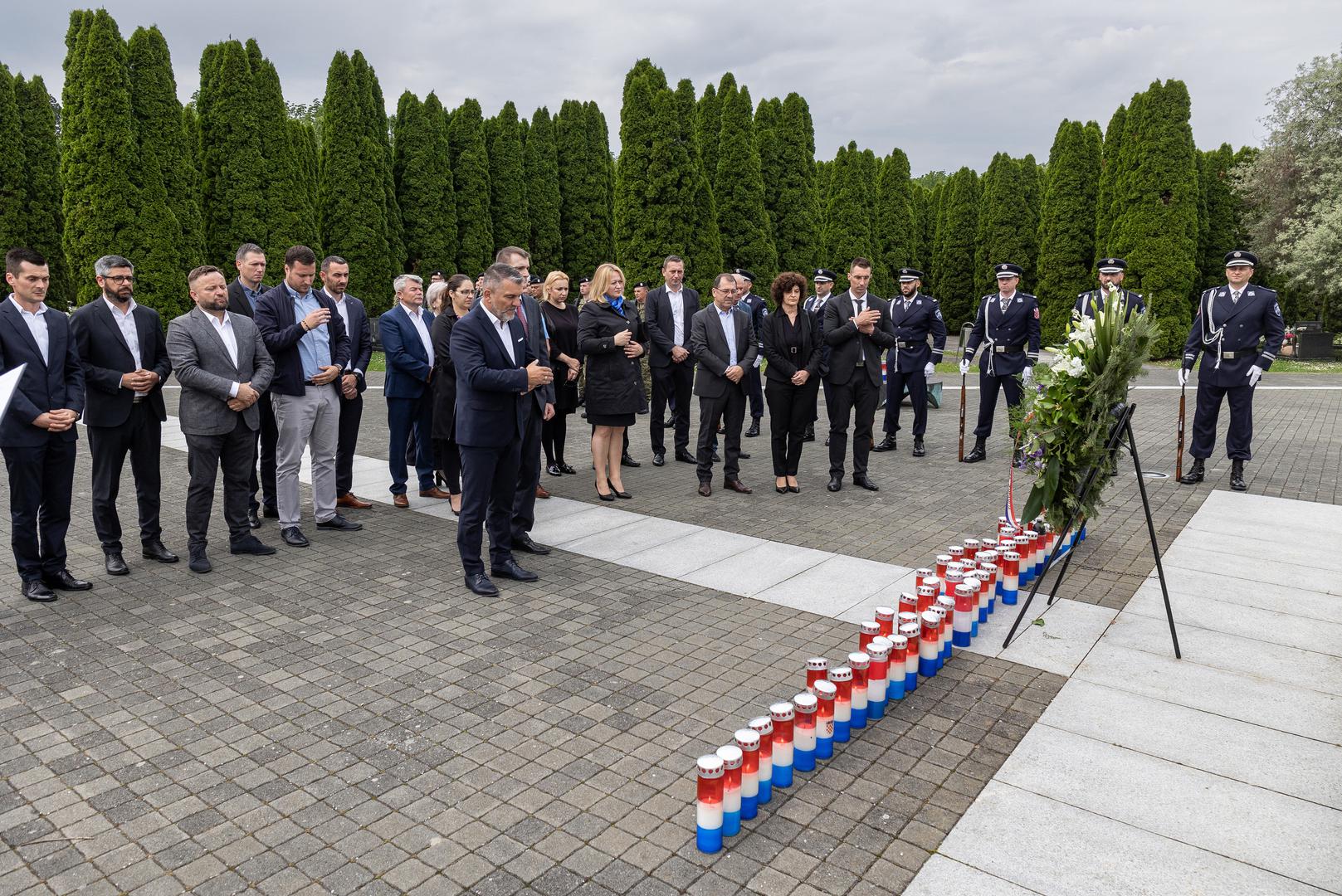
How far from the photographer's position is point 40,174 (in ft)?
84.8

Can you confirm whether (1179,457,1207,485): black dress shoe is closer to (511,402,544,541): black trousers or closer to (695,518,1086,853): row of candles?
(695,518,1086,853): row of candles

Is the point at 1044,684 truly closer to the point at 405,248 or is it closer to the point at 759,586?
the point at 759,586

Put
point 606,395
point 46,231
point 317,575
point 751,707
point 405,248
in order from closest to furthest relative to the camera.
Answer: point 751,707 → point 317,575 → point 606,395 → point 46,231 → point 405,248

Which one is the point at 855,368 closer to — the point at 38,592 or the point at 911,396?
the point at 911,396

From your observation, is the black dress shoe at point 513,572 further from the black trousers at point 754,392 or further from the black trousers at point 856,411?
the black trousers at point 754,392

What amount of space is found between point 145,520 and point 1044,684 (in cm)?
586

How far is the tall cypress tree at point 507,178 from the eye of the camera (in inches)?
1176

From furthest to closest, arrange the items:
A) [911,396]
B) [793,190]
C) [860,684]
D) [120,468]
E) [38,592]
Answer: [793,190] < [911,396] < [120,468] < [38,592] < [860,684]

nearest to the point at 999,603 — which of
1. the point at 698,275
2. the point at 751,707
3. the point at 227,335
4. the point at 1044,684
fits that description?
the point at 1044,684

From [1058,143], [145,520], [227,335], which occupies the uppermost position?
[1058,143]

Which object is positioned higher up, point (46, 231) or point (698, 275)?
point (46, 231)

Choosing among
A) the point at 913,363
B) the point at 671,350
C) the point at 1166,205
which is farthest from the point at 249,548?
the point at 1166,205

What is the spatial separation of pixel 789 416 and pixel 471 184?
909 inches

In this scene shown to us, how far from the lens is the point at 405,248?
27.6 meters
